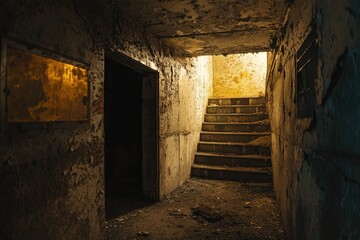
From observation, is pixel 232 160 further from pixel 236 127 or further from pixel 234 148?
pixel 236 127

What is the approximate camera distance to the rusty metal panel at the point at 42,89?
145 centimetres

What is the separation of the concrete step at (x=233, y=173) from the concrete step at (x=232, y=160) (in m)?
0.14

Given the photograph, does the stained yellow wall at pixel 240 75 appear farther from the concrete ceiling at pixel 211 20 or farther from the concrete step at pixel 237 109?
the concrete ceiling at pixel 211 20

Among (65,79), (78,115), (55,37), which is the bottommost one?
(78,115)

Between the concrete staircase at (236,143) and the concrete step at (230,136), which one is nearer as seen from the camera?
the concrete staircase at (236,143)

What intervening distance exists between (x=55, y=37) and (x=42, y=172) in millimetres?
973

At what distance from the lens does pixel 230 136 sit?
621 centimetres

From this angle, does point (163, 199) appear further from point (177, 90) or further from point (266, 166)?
point (266, 166)

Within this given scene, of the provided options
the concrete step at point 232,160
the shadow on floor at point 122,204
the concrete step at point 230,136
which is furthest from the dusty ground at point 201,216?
the concrete step at point 230,136

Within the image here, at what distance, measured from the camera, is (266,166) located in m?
5.27

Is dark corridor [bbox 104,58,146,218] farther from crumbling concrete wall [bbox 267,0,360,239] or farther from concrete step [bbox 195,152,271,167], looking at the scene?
crumbling concrete wall [bbox 267,0,360,239]

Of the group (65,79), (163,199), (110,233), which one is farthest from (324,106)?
(163,199)

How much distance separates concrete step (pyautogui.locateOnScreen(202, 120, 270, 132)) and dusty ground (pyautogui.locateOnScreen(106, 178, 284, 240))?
187 cm

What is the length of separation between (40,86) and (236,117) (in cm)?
575
